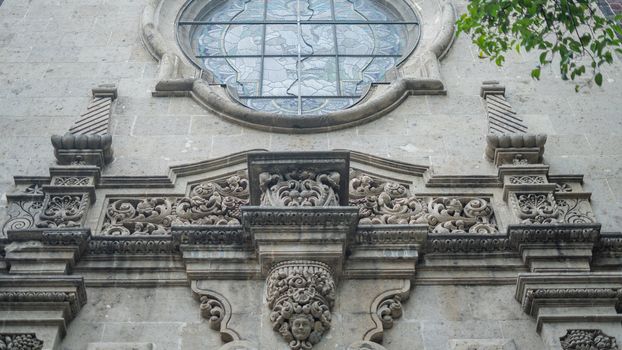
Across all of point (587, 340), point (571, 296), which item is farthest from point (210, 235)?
point (587, 340)

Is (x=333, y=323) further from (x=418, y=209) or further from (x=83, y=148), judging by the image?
(x=83, y=148)

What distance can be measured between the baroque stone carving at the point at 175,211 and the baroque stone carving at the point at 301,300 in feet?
4.37

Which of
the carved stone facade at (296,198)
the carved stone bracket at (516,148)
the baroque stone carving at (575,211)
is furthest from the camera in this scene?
the carved stone bracket at (516,148)

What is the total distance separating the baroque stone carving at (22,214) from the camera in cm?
1186

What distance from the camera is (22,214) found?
1202cm

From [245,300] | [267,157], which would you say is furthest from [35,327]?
[267,157]

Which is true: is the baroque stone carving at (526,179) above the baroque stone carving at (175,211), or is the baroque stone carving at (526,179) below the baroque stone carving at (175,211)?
above

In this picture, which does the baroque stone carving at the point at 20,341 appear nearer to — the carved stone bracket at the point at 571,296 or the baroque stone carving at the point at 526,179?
the carved stone bracket at the point at 571,296

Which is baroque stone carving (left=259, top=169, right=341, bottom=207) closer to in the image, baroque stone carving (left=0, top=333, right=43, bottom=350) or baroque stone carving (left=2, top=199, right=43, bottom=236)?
baroque stone carving (left=2, top=199, right=43, bottom=236)

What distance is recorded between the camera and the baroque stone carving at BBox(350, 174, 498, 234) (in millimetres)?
11867

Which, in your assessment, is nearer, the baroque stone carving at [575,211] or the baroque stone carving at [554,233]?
the baroque stone carving at [554,233]

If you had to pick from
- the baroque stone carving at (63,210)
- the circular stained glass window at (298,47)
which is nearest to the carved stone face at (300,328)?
the baroque stone carving at (63,210)

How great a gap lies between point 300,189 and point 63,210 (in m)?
2.57

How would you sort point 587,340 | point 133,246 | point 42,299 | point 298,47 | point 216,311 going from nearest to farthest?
1. point 587,340
2. point 42,299
3. point 216,311
4. point 133,246
5. point 298,47
